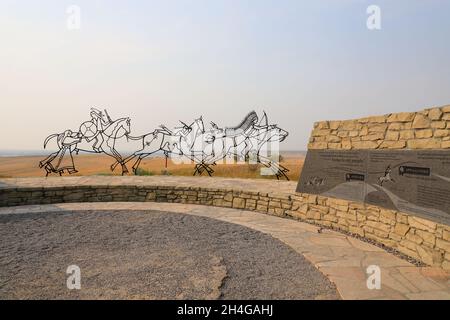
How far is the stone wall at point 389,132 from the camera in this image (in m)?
4.78

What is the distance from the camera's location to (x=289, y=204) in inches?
303

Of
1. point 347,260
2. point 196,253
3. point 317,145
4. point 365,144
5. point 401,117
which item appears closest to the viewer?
point 347,260

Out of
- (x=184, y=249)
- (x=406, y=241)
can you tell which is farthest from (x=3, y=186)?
(x=406, y=241)

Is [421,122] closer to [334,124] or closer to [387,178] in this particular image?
[387,178]

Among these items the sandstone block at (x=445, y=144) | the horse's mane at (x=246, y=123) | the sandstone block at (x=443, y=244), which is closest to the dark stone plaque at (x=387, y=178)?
the sandstone block at (x=445, y=144)

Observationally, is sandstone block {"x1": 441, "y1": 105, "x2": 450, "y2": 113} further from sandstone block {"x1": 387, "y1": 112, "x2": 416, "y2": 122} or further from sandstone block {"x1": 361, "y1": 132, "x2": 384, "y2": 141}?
sandstone block {"x1": 361, "y1": 132, "x2": 384, "y2": 141}

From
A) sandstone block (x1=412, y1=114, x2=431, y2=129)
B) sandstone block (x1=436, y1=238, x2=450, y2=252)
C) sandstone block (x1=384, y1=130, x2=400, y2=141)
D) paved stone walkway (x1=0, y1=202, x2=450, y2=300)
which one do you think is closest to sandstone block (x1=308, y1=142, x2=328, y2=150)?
sandstone block (x1=384, y1=130, x2=400, y2=141)

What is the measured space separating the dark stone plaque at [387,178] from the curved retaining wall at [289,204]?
6.7 inches

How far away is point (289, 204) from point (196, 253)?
3.30 metres

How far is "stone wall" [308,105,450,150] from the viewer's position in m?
4.78

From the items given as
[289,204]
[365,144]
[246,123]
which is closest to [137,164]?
[246,123]

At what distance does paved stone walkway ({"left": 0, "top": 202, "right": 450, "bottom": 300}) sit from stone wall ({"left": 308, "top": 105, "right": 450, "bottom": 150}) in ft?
5.91

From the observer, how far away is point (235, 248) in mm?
5383
